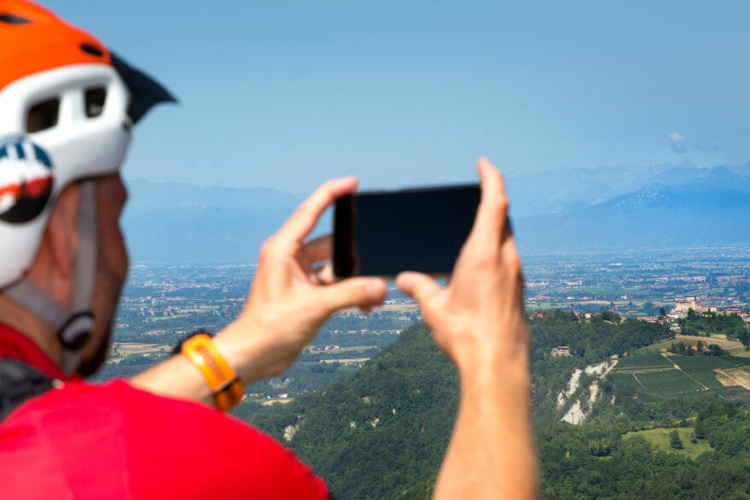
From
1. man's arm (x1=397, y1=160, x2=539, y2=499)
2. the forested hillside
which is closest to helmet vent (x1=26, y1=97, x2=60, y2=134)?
man's arm (x1=397, y1=160, x2=539, y2=499)

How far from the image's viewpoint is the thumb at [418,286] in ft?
6.14

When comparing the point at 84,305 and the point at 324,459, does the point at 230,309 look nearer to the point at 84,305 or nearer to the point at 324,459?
the point at 324,459

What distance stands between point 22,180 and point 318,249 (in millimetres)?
886

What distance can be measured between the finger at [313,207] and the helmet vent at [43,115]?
693 mm

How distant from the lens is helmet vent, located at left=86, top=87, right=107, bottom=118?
7.04 ft

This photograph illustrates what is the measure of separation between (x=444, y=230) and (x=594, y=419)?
12784cm

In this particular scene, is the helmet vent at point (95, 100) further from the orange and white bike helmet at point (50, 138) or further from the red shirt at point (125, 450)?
the red shirt at point (125, 450)

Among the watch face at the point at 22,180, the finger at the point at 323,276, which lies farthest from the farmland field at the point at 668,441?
the watch face at the point at 22,180

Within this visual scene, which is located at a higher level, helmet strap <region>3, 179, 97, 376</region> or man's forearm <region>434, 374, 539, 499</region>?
helmet strap <region>3, 179, 97, 376</region>

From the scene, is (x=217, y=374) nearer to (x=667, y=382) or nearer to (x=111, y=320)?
(x=111, y=320)

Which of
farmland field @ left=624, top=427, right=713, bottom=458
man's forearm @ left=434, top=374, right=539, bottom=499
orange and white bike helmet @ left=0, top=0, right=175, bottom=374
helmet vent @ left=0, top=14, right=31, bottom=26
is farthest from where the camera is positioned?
farmland field @ left=624, top=427, right=713, bottom=458

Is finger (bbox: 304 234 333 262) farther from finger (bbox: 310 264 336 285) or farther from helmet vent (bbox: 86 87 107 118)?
helmet vent (bbox: 86 87 107 118)

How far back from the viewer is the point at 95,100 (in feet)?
7.17

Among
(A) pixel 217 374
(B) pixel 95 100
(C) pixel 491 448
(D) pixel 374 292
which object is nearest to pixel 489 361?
(C) pixel 491 448
